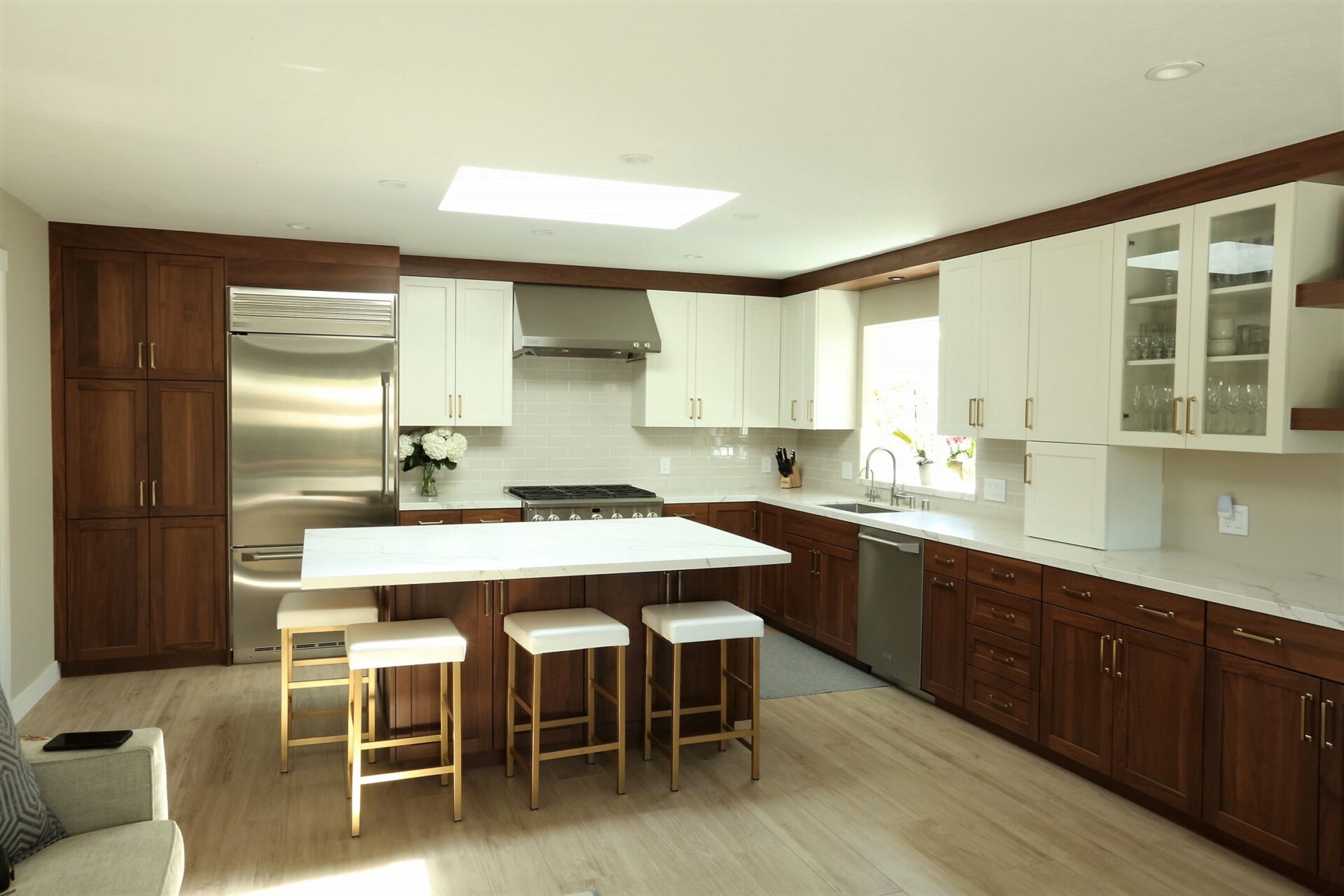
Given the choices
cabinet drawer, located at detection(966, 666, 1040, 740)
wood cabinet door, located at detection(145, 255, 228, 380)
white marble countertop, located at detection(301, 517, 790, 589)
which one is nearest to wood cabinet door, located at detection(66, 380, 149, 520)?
wood cabinet door, located at detection(145, 255, 228, 380)

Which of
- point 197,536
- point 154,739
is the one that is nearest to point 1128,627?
point 154,739

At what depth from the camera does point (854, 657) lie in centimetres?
523

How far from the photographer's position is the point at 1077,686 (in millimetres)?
3684

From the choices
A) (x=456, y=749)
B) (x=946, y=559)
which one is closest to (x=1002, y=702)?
(x=946, y=559)

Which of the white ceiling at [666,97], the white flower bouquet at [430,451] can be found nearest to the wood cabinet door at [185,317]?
the white ceiling at [666,97]

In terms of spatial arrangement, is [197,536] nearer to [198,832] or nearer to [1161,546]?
[198,832]

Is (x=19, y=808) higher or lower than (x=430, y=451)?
lower

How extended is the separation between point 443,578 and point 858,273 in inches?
142

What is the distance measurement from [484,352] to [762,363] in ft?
6.66

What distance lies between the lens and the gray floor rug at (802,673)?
4883 mm

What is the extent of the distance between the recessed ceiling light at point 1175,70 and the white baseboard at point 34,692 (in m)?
5.04

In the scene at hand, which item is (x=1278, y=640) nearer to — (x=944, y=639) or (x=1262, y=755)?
(x=1262, y=755)

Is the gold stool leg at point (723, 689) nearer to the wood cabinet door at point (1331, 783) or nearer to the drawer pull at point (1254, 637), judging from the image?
the drawer pull at point (1254, 637)

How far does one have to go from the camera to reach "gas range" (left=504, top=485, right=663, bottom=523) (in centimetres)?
562
